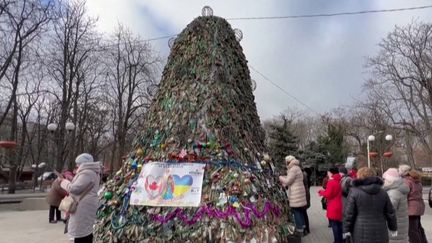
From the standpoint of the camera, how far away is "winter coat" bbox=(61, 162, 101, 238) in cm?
544

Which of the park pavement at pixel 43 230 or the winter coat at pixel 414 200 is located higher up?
the winter coat at pixel 414 200

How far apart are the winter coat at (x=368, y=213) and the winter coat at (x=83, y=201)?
312 cm

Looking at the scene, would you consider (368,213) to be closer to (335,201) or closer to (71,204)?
(335,201)

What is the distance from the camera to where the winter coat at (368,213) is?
17.2ft

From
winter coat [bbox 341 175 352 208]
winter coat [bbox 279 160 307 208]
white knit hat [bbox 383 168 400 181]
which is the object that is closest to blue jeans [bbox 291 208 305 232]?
winter coat [bbox 279 160 307 208]

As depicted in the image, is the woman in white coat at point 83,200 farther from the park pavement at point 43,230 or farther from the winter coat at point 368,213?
the park pavement at point 43,230

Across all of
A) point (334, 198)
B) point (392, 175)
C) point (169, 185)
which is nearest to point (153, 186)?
point (169, 185)

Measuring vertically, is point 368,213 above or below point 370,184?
below

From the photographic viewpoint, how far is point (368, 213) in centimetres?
526

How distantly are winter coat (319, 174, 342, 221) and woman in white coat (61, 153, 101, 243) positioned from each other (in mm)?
4342

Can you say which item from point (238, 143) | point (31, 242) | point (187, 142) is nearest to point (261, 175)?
point (238, 143)

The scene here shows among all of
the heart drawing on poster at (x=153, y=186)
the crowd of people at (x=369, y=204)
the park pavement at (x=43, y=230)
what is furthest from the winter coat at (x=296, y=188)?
the heart drawing on poster at (x=153, y=186)

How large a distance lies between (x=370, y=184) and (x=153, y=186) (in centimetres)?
322

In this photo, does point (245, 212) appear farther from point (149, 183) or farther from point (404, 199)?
point (404, 199)
